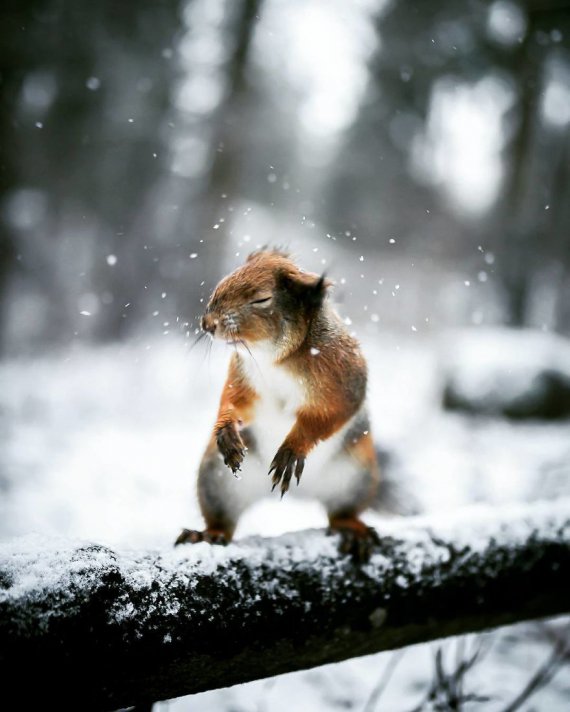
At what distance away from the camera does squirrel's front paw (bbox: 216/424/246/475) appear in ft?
3.86

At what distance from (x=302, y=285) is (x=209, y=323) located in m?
0.22

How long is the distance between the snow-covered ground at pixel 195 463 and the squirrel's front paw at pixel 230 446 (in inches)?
7.1

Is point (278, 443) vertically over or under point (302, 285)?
under

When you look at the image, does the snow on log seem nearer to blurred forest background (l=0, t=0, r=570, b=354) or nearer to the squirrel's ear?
blurred forest background (l=0, t=0, r=570, b=354)

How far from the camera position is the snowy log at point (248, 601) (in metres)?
1.00

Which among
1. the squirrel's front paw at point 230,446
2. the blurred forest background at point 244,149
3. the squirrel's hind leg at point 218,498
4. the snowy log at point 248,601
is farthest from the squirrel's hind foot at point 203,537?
the blurred forest background at point 244,149

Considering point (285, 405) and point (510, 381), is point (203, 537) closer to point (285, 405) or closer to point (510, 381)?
point (285, 405)

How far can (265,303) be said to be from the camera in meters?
1.09

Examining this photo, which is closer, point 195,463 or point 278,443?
point 278,443

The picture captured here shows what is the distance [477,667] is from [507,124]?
889 centimetres

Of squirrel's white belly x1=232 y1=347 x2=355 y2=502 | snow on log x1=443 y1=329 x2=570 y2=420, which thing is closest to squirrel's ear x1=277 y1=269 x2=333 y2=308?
squirrel's white belly x1=232 y1=347 x2=355 y2=502

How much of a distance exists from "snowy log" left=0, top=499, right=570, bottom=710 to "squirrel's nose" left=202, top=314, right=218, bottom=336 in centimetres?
55

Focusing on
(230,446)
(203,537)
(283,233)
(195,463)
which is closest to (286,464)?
(230,446)

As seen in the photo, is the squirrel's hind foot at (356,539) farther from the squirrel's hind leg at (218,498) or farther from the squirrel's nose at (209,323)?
the squirrel's nose at (209,323)
